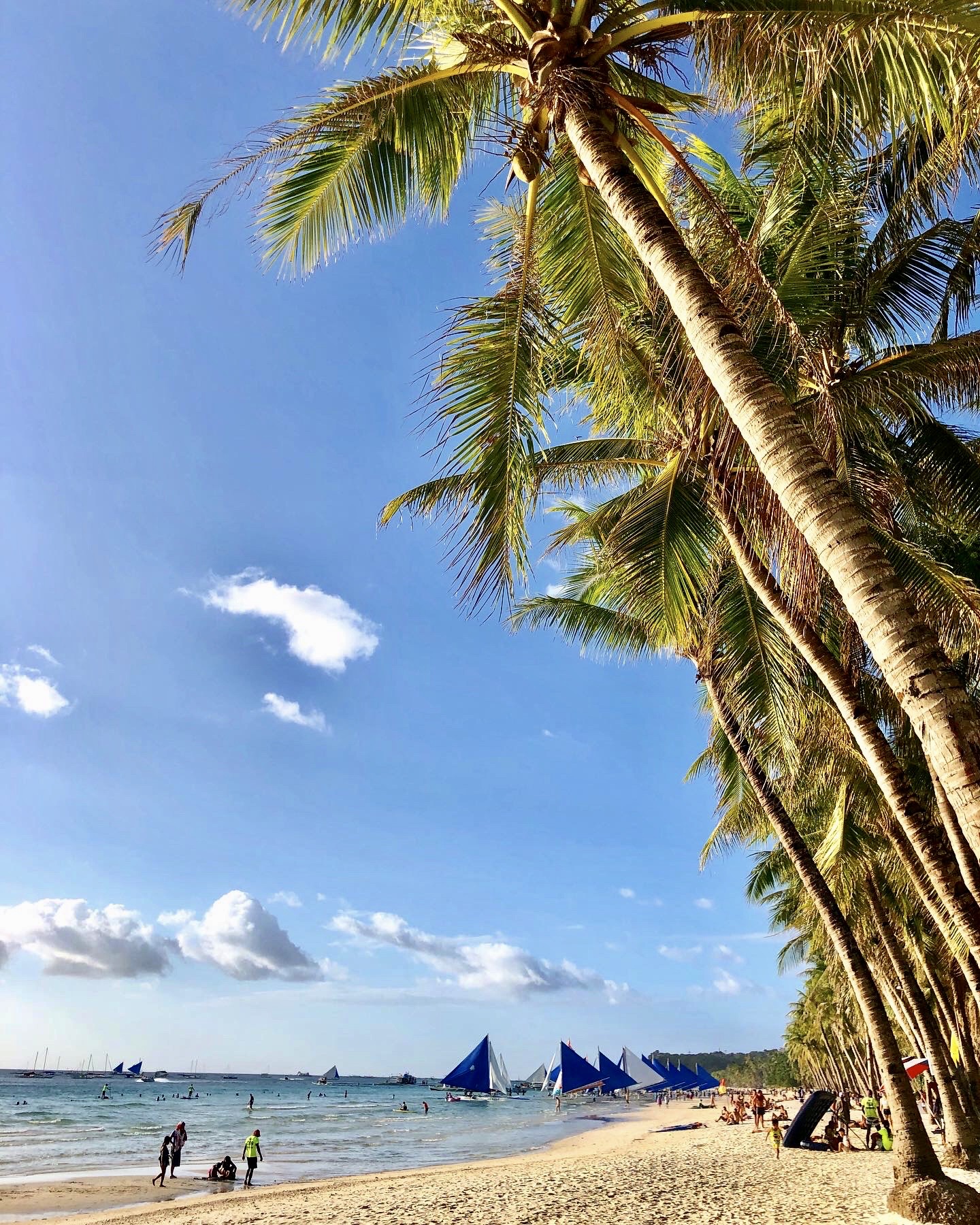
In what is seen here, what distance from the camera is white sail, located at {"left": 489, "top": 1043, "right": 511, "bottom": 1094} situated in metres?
61.1

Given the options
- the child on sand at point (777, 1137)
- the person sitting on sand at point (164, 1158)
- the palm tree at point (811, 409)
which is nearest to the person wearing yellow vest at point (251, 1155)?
the person sitting on sand at point (164, 1158)

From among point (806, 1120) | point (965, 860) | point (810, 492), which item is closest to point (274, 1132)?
point (806, 1120)

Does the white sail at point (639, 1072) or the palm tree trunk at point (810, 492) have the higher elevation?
the palm tree trunk at point (810, 492)

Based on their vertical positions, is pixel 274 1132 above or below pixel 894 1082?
below

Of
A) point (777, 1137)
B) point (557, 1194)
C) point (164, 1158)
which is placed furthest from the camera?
point (164, 1158)

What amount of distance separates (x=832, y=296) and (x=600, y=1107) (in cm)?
7650

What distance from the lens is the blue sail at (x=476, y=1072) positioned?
5956 cm

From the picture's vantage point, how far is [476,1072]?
60.0 meters

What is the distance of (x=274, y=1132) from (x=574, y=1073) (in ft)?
72.3

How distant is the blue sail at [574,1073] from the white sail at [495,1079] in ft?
26.4

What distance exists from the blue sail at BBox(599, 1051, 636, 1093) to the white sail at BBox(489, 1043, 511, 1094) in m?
8.52

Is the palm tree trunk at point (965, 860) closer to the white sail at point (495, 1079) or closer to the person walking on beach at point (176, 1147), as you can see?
the person walking on beach at point (176, 1147)

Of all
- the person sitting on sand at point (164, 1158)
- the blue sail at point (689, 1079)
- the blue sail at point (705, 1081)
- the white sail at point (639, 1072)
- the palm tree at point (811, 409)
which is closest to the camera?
the palm tree at point (811, 409)

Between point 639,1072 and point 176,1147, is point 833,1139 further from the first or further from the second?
point 639,1072
